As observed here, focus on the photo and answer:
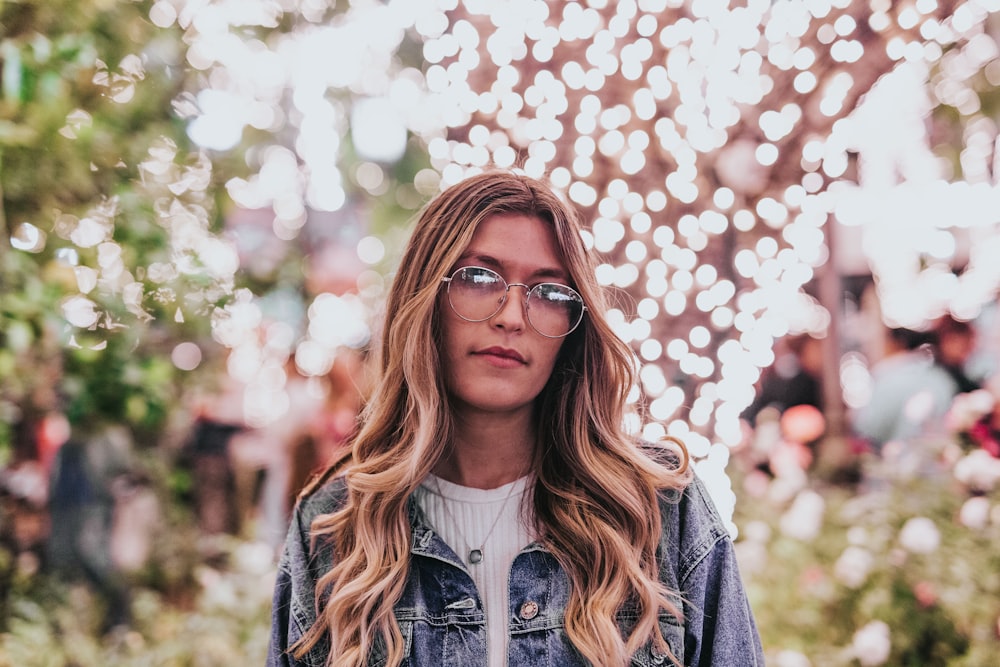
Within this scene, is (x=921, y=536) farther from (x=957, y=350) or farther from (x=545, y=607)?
(x=545, y=607)

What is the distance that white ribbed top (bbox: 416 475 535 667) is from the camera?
1.46 metres

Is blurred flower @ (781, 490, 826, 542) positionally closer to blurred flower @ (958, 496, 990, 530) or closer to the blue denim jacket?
blurred flower @ (958, 496, 990, 530)

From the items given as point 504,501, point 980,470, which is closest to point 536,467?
point 504,501

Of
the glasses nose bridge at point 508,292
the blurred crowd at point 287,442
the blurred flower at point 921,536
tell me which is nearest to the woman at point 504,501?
the glasses nose bridge at point 508,292

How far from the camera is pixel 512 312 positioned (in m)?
1.49

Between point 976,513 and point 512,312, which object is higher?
point 512,312

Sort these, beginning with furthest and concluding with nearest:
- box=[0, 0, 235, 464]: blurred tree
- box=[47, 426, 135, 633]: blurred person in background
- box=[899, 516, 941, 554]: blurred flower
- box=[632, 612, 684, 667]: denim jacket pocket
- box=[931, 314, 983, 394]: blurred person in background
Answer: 1. box=[931, 314, 983, 394]: blurred person in background
2. box=[47, 426, 135, 633]: blurred person in background
3. box=[899, 516, 941, 554]: blurred flower
4. box=[0, 0, 235, 464]: blurred tree
5. box=[632, 612, 684, 667]: denim jacket pocket

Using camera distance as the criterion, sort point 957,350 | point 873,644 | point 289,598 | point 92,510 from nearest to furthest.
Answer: point 289,598 < point 873,644 < point 92,510 < point 957,350

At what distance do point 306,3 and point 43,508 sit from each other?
274 centimetres

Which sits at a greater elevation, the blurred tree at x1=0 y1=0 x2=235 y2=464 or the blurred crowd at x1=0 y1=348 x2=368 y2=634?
the blurred tree at x1=0 y1=0 x2=235 y2=464

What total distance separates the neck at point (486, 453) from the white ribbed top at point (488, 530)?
3 cm

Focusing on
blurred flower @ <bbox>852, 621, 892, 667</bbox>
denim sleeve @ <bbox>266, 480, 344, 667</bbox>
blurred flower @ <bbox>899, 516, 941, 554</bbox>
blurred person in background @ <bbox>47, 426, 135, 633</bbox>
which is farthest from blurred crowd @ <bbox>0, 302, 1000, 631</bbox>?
denim sleeve @ <bbox>266, 480, 344, 667</bbox>

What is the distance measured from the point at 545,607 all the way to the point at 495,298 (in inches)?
25.2

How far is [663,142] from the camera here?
328 centimetres
